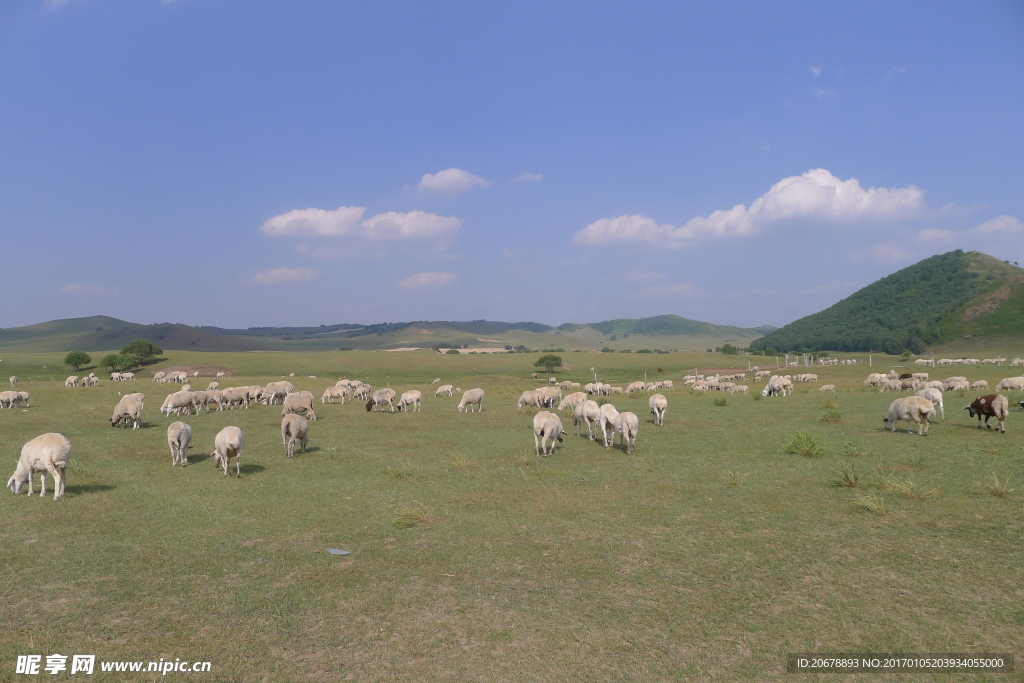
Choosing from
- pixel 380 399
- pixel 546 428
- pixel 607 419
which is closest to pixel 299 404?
pixel 380 399

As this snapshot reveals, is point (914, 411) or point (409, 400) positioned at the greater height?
point (914, 411)

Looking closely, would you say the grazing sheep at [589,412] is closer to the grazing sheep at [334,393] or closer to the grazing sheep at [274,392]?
the grazing sheep at [334,393]

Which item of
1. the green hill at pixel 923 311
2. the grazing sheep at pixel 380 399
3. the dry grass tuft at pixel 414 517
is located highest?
the green hill at pixel 923 311

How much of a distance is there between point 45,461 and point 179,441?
4.08 metres

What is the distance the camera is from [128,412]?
908 inches

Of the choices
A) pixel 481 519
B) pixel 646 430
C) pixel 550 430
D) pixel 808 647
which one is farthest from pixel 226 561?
pixel 646 430

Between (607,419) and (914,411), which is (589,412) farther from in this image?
(914,411)

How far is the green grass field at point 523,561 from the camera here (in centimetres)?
604

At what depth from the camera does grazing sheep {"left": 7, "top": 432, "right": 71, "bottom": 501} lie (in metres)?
12.0

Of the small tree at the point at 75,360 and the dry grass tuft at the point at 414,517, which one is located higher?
the small tree at the point at 75,360

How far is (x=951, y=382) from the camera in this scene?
1553 inches

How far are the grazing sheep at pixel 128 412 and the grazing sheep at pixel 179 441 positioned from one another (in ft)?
29.1

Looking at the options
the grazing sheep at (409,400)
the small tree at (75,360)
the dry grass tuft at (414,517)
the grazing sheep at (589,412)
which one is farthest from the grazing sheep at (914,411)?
the small tree at (75,360)

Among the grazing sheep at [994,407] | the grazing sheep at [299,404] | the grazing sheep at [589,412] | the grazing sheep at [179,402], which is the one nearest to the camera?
the grazing sheep at [994,407]
